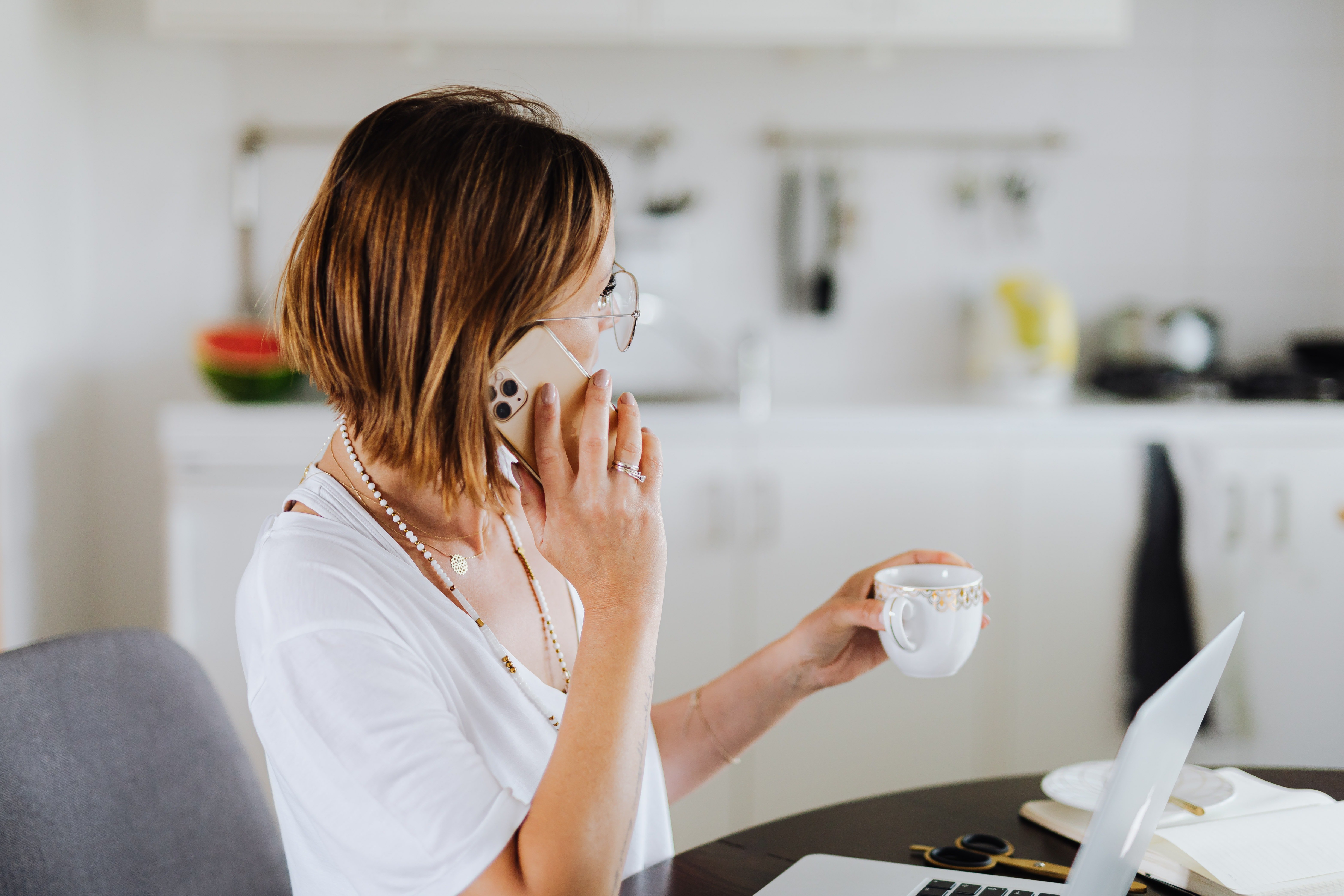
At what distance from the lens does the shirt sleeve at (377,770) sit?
2.18 feet

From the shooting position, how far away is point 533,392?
830mm

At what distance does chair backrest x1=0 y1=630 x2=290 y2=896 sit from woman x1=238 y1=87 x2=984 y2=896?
270 mm

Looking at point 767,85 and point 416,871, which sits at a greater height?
point 767,85

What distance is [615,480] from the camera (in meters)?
0.81

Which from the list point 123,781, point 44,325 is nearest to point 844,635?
point 123,781

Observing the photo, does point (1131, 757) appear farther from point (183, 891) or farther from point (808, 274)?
point (808, 274)

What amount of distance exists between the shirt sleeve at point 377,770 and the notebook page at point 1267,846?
51cm

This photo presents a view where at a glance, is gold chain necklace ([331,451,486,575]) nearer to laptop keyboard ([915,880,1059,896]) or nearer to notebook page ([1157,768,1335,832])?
laptop keyboard ([915,880,1059,896])

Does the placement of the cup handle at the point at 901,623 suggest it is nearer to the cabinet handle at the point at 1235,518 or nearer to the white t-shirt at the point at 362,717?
the white t-shirt at the point at 362,717

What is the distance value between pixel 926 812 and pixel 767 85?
2087 millimetres

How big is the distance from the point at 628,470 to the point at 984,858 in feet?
1.41

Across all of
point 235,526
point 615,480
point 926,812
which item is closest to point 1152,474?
point 926,812

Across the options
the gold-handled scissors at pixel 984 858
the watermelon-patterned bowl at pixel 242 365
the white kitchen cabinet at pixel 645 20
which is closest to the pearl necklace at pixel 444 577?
the gold-handled scissors at pixel 984 858

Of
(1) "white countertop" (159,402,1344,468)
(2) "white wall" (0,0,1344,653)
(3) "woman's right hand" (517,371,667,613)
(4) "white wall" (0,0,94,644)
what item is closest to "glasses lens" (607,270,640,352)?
(3) "woman's right hand" (517,371,667,613)
